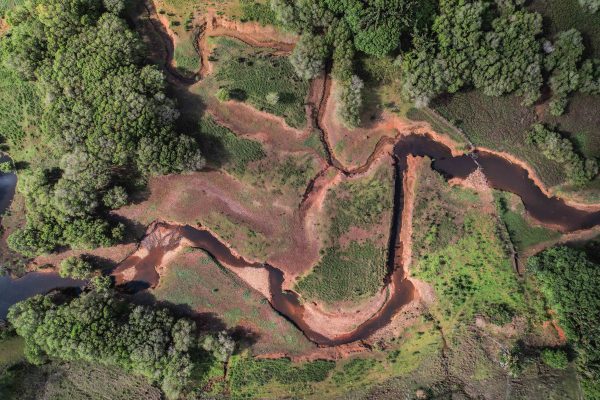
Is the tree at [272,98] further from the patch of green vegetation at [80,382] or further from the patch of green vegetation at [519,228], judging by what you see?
the patch of green vegetation at [80,382]

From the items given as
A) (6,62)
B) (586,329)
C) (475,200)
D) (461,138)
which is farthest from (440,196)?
(6,62)

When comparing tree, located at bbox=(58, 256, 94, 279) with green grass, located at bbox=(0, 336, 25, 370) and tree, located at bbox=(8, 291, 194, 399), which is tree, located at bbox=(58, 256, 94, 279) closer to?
tree, located at bbox=(8, 291, 194, 399)

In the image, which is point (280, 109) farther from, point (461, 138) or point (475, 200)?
point (475, 200)

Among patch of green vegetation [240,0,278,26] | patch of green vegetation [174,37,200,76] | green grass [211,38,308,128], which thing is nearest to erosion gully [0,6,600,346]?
patch of green vegetation [174,37,200,76]

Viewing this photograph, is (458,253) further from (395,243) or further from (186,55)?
(186,55)

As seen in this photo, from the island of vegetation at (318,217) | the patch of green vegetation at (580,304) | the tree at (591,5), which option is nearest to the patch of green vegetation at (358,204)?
the island of vegetation at (318,217)
